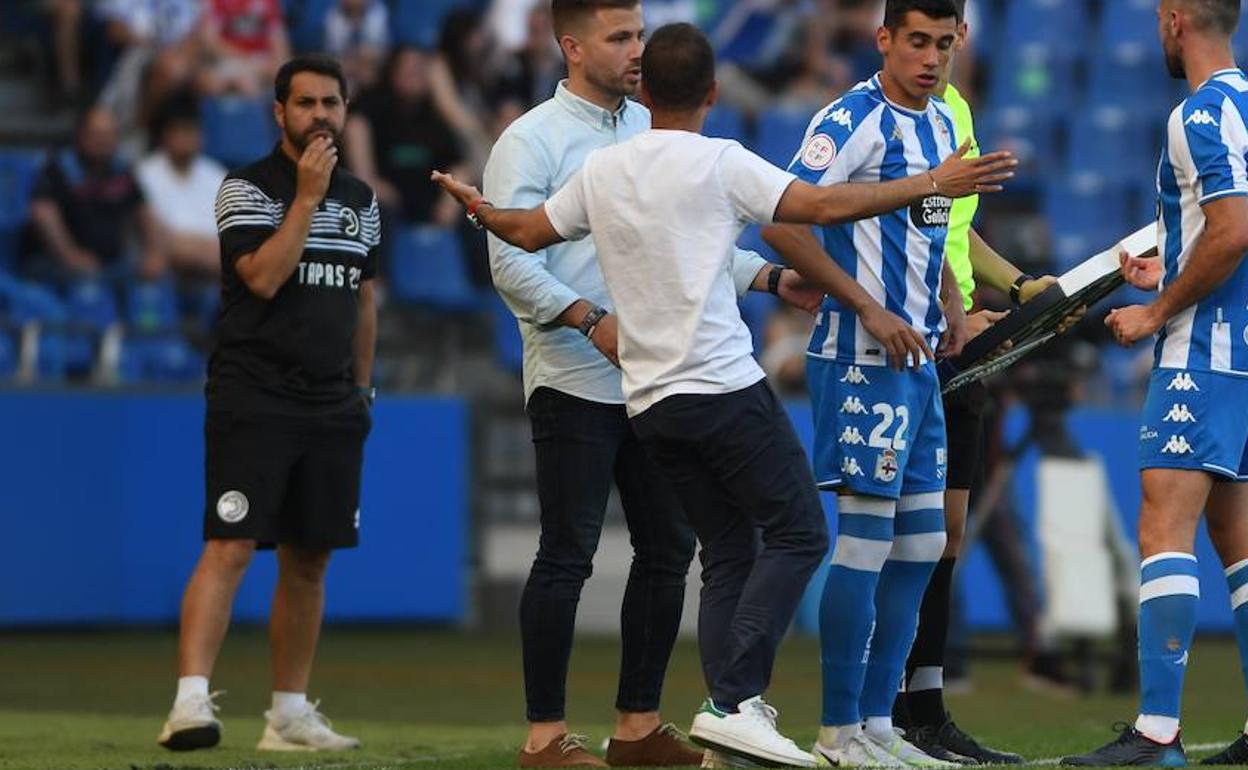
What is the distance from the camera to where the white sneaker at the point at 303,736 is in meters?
7.78

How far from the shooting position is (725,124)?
52.0ft

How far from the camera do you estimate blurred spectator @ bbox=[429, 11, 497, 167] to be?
15.0m

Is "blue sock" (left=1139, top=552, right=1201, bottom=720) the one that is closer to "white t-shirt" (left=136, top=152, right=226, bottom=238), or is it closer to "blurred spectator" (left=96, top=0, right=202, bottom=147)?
"white t-shirt" (left=136, top=152, right=226, bottom=238)

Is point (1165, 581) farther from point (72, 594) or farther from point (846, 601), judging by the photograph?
point (72, 594)

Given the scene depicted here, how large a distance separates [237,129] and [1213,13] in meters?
9.20

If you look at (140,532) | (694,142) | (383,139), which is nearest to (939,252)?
(694,142)

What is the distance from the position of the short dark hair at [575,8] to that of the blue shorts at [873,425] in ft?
3.94

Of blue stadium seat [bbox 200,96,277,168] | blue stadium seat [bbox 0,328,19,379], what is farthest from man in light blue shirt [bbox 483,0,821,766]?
blue stadium seat [bbox 200,96,277,168]

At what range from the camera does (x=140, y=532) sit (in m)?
12.6

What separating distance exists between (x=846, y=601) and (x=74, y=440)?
23.6 ft

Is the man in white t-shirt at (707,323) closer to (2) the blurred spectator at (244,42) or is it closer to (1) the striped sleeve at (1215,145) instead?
(1) the striped sleeve at (1215,145)

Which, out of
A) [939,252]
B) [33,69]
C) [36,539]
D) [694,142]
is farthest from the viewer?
[33,69]

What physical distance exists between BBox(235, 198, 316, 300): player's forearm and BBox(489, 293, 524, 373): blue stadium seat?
6284 mm

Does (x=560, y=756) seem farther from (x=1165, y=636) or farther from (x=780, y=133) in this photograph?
(x=780, y=133)
